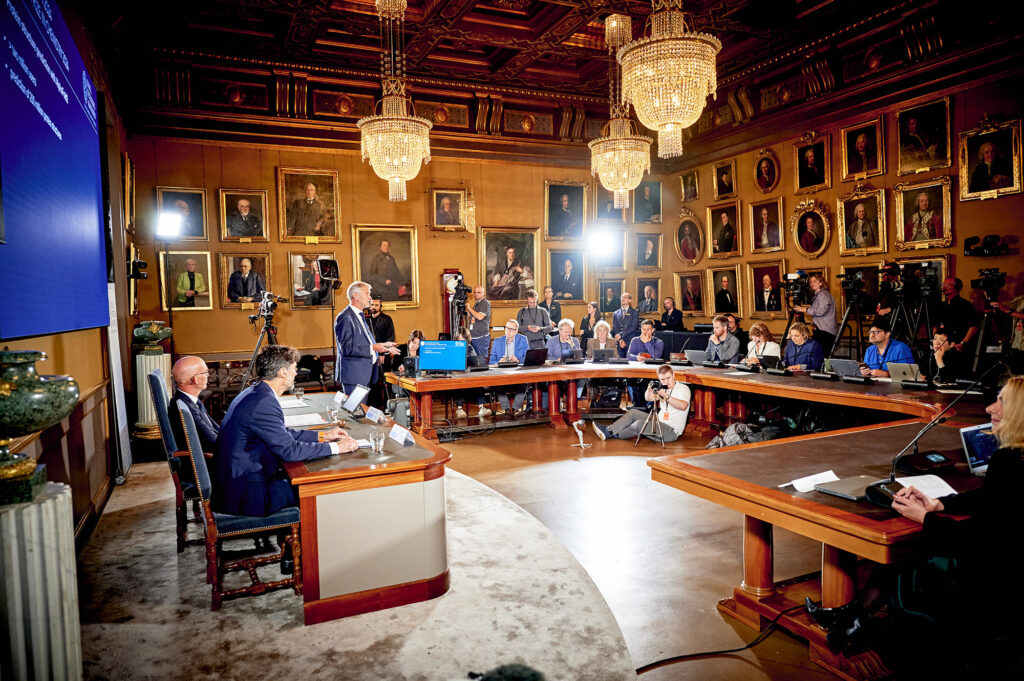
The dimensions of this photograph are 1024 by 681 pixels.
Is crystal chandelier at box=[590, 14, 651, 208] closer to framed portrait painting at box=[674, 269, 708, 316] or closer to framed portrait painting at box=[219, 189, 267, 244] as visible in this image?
framed portrait painting at box=[674, 269, 708, 316]

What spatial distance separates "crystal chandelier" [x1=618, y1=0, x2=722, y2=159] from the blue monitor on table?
3.17 metres

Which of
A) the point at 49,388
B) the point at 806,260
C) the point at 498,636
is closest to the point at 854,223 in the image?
the point at 806,260

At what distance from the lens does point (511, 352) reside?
8375 mm

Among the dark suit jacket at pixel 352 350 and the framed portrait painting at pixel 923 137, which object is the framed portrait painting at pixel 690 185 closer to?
the framed portrait painting at pixel 923 137

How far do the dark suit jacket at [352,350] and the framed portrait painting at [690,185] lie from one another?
24.0 ft

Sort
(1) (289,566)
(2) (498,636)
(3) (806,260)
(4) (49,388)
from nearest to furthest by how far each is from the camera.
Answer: (4) (49,388) → (2) (498,636) → (1) (289,566) → (3) (806,260)

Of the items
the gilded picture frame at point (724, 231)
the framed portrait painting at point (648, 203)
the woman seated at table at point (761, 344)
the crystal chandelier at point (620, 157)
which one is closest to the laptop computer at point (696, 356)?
the woman seated at table at point (761, 344)

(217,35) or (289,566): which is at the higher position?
(217,35)

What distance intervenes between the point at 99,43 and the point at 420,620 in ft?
20.1

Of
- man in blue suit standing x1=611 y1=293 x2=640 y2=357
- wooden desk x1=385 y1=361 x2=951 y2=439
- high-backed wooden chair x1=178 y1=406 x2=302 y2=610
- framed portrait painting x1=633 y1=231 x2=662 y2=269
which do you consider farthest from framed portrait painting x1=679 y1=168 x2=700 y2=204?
high-backed wooden chair x1=178 y1=406 x2=302 y2=610

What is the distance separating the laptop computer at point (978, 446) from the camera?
2809 mm

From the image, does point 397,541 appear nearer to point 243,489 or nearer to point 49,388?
point 243,489

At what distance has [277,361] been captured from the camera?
130 inches

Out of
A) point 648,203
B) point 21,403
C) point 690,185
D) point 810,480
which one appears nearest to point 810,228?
point 690,185
